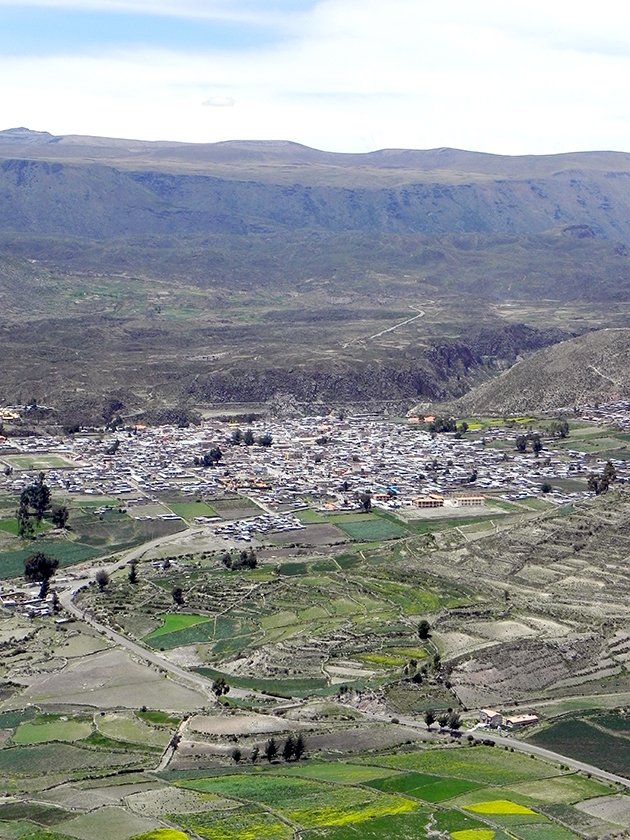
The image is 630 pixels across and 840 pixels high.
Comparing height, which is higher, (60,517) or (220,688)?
(60,517)

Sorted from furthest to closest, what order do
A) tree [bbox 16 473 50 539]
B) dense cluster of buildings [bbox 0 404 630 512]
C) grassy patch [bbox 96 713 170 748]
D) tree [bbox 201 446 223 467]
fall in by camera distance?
tree [bbox 201 446 223 467] < dense cluster of buildings [bbox 0 404 630 512] < tree [bbox 16 473 50 539] < grassy patch [bbox 96 713 170 748]

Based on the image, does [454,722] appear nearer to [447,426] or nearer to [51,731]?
[51,731]

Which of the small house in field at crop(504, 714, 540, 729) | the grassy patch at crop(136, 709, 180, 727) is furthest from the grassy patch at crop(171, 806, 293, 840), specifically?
the small house in field at crop(504, 714, 540, 729)

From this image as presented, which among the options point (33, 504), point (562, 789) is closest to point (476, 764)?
point (562, 789)

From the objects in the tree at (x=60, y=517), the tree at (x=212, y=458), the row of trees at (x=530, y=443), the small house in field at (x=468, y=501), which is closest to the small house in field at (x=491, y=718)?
the tree at (x=60, y=517)

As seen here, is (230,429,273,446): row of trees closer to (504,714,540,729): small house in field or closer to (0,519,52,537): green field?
(0,519,52,537): green field

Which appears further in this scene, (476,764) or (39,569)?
(39,569)
